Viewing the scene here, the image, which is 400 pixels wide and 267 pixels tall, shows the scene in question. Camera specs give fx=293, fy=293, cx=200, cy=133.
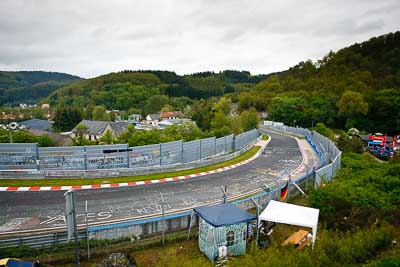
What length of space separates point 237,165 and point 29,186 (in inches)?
681

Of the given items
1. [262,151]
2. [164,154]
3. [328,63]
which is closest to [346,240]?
[164,154]

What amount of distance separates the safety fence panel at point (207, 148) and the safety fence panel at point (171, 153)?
3055 mm

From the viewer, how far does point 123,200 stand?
17.1 m

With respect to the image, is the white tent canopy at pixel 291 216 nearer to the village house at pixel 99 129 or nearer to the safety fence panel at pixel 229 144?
the safety fence panel at pixel 229 144

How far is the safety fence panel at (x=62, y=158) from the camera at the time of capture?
68.8ft

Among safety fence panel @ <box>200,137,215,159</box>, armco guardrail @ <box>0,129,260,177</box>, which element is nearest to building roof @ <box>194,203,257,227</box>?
armco guardrail @ <box>0,129,260,177</box>

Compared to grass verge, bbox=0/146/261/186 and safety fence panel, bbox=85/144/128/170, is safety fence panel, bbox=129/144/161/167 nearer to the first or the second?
safety fence panel, bbox=85/144/128/170

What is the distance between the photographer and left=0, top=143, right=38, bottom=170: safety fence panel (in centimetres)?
2058

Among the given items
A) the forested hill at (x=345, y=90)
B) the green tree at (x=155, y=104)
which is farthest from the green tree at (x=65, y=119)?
the forested hill at (x=345, y=90)

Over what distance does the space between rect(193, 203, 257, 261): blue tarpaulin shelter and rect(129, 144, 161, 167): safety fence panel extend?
12.6 metres

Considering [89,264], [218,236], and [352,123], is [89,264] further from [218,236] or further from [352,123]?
[352,123]

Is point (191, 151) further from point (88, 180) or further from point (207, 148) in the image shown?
point (88, 180)

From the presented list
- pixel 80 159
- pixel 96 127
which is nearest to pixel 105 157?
pixel 80 159

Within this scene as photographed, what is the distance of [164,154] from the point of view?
24688 mm
